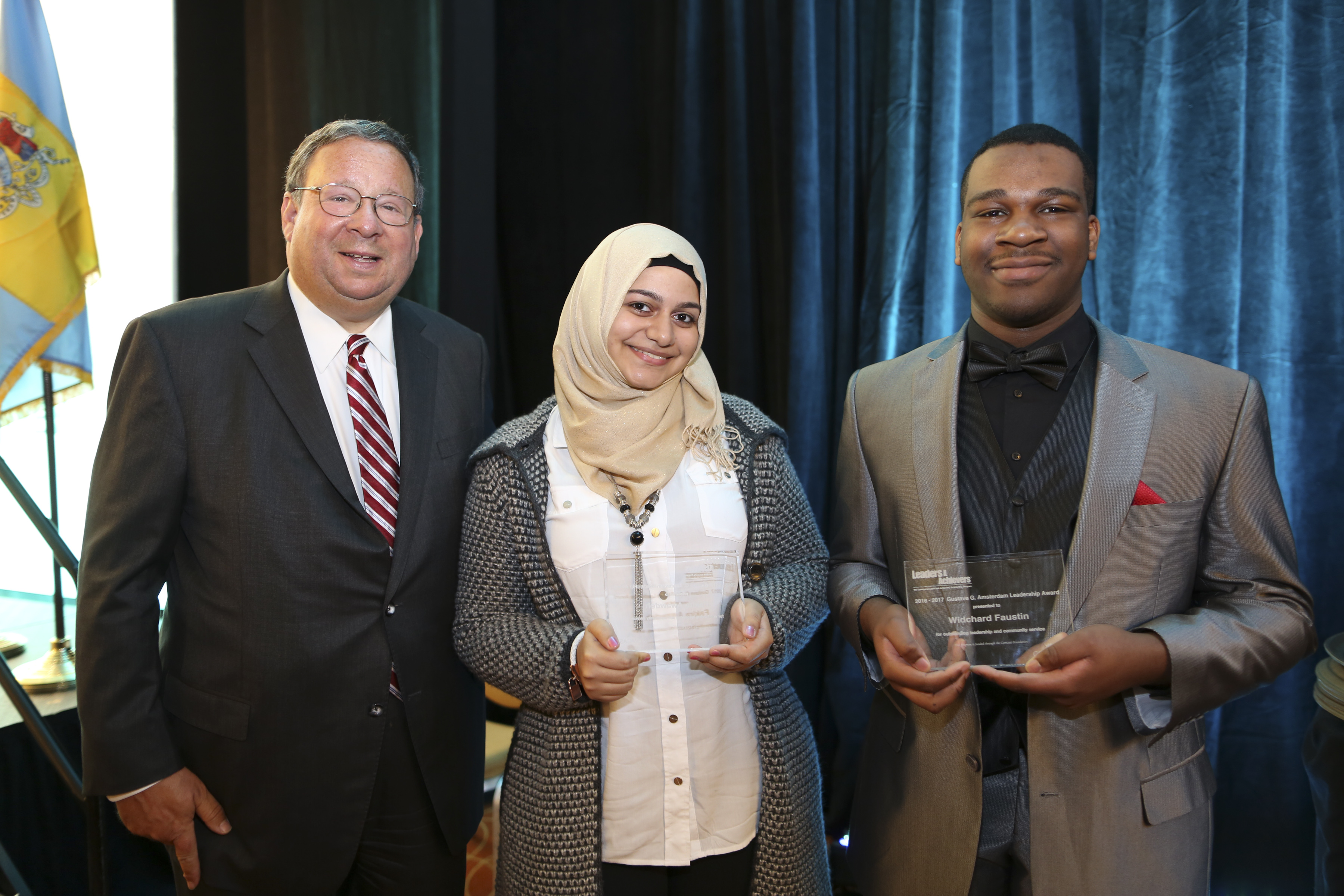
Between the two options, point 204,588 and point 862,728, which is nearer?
point 204,588

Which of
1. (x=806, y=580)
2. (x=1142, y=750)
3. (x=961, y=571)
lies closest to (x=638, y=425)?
(x=806, y=580)

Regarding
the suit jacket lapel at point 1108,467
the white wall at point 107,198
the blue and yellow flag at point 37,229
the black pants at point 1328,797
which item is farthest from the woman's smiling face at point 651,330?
the white wall at point 107,198

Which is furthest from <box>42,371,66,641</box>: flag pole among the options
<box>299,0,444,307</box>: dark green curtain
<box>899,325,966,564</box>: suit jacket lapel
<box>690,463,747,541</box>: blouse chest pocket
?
<box>899,325,966,564</box>: suit jacket lapel

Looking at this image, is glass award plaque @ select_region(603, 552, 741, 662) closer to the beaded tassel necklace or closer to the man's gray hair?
the beaded tassel necklace

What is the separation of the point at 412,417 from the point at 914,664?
115cm

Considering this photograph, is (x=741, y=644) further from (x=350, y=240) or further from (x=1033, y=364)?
(x=350, y=240)

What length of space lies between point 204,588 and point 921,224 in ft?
8.29

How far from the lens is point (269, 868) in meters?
1.78

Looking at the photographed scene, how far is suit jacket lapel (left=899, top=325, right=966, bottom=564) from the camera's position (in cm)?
168

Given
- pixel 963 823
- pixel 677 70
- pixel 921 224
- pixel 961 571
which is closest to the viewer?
pixel 961 571

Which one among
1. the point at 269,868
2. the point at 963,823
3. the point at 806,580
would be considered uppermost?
the point at 806,580

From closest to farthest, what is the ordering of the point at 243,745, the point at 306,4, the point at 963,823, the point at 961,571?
the point at 961,571, the point at 963,823, the point at 243,745, the point at 306,4

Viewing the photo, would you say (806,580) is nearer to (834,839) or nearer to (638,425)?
(638,425)

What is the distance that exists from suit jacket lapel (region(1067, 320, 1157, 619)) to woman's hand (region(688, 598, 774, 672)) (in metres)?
0.56
